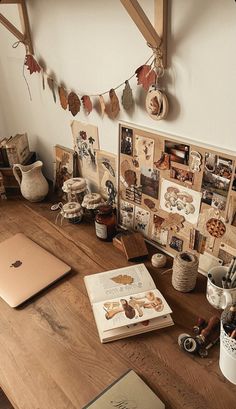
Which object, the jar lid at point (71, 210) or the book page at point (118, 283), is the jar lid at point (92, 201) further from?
the book page at point (118, 283)

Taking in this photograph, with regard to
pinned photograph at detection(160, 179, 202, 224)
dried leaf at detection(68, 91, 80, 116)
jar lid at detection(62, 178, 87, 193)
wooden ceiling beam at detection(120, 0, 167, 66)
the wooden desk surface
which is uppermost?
wooden ceiling beam at detection(120, 0, 167, 66)

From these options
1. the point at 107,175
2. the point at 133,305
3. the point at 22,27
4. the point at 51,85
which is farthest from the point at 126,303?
the point at 22,27

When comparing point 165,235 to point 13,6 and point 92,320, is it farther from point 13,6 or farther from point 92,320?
point 13,6

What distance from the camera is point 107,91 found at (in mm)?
1092

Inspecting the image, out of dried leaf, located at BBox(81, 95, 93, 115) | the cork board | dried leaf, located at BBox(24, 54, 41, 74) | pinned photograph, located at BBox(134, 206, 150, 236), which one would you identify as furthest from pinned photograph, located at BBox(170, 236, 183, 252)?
dried leaf, located at BBox(24, 54, 41, 74)

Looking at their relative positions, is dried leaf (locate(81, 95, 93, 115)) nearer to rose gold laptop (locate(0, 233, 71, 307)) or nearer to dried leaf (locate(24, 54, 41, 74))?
dried leaf (locate(24, 54, 41, 74))

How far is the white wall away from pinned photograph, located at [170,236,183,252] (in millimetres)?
341

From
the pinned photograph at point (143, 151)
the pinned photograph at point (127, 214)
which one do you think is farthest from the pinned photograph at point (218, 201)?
the pinned photograph at point (127, 214)


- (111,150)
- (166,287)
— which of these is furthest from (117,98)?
(166,287)

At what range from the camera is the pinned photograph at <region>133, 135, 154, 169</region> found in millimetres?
1016

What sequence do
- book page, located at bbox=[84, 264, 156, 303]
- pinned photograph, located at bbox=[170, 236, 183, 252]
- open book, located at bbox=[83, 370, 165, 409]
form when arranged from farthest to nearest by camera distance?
pinned photograph, located at bbox=[170, 236, 183, 252]
book page, located at bbox=[84, 264, 156, 303]
open book, located at bbox=[83, 370, 165, 409]

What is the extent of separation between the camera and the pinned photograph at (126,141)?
1070 millimetres

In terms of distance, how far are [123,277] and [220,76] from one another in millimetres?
627

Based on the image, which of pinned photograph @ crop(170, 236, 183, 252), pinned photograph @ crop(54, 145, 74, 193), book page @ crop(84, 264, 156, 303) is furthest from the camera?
pinned photograph @ crop(54, 145, 74, 193)
